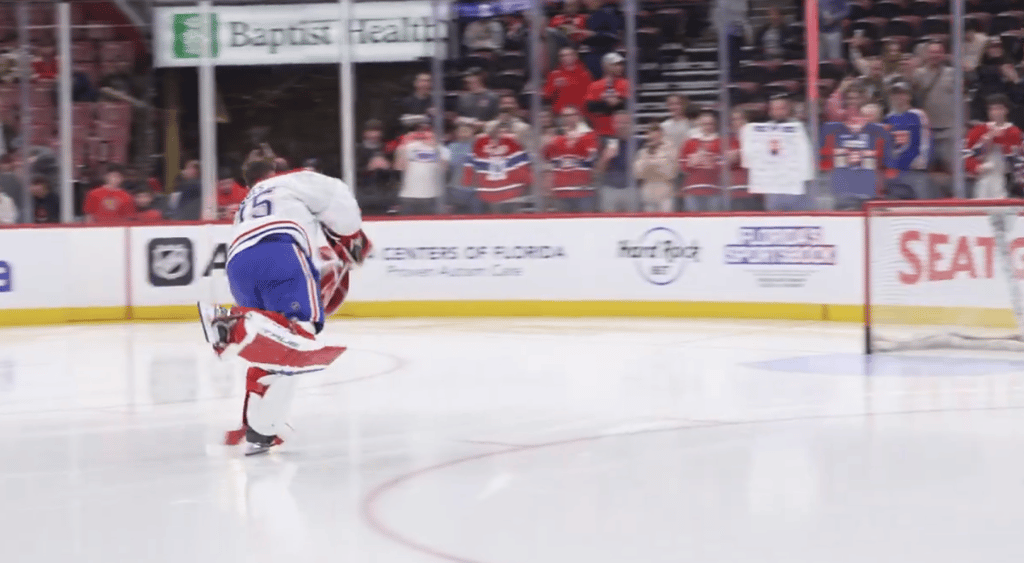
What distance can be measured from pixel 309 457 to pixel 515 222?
7.01 m

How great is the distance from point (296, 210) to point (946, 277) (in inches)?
185

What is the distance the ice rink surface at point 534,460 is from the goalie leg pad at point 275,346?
374mm

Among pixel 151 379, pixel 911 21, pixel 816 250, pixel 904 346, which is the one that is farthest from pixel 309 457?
pixel 911 21

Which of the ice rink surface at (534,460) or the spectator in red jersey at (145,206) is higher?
the spectator in red jersey at (145,206)

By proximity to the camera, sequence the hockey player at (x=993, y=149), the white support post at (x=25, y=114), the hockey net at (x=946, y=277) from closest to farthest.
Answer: the hockey net at (x=946, y=277) → the hockey player at (x=993, y=149) → the white support post at (x=25, y=114)

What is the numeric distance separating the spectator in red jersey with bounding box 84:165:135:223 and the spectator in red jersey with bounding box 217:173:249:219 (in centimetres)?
74

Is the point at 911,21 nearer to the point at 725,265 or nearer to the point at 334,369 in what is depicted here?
the point at 725,265

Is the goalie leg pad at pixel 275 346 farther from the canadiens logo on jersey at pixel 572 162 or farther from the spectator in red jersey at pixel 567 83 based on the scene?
the spectator in red jersey at pixel 567 83

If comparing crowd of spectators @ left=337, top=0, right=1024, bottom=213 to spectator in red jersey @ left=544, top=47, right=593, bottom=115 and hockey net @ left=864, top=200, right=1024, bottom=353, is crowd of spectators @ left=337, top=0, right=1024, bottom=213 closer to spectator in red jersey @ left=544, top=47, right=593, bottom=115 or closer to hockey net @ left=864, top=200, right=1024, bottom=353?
spectator in red jersey @ left=544, top=47, right=593, bottom=115

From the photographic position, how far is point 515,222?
13.0m

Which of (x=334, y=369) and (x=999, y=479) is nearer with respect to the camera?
(x=999, y=479)

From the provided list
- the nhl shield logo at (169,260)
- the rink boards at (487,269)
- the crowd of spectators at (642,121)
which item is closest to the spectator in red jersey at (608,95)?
the crowd of spectators at (642,121)

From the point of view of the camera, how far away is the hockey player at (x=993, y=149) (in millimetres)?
11250

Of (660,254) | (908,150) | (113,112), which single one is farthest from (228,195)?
(908,150)
